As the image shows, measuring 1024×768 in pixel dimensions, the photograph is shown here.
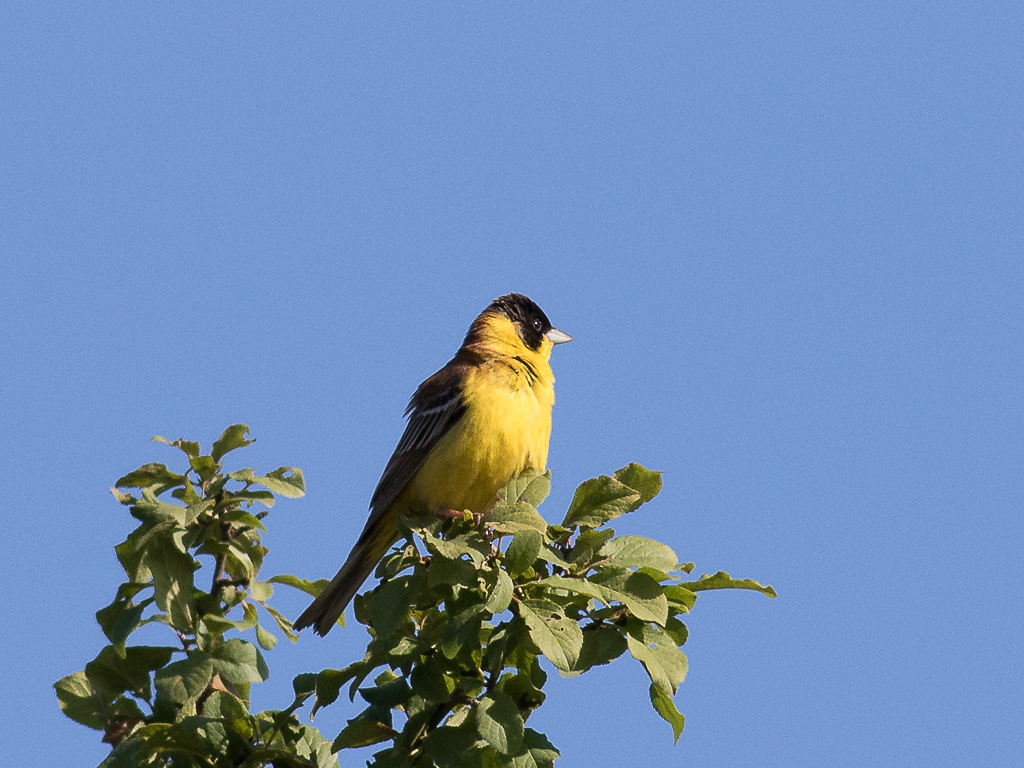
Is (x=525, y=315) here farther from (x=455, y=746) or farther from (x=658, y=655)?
(x=455, y=746)

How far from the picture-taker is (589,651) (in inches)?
145

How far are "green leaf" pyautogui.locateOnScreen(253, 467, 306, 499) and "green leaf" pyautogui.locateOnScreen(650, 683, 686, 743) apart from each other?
4.59 feet

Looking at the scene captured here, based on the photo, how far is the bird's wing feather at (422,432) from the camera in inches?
264

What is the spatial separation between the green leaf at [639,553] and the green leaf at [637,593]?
3.9 inches

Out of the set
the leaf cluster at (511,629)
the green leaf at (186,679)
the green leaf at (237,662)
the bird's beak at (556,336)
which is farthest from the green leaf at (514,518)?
the bird's beak at (556,336)

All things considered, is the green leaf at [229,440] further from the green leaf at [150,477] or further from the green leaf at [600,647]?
the green leaf at [600,647]

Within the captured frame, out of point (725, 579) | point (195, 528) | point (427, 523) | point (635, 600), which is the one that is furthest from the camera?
point (427, 523)

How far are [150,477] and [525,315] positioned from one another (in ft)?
14.2

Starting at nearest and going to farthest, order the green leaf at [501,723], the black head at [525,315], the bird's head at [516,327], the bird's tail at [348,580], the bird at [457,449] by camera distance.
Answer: the green leaf at [501,723], the bird's tail at [348,580], the bird at [457,449], the bird's head at [516,327], the black head at [525,315]

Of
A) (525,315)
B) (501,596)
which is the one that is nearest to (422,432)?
(525,315)

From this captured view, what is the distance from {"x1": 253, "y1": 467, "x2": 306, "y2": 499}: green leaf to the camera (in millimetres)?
4125

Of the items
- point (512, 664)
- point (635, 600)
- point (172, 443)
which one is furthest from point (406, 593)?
point (172, 443)

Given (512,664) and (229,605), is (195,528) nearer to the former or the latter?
(229,605)

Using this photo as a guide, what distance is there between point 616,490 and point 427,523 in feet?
4.30
